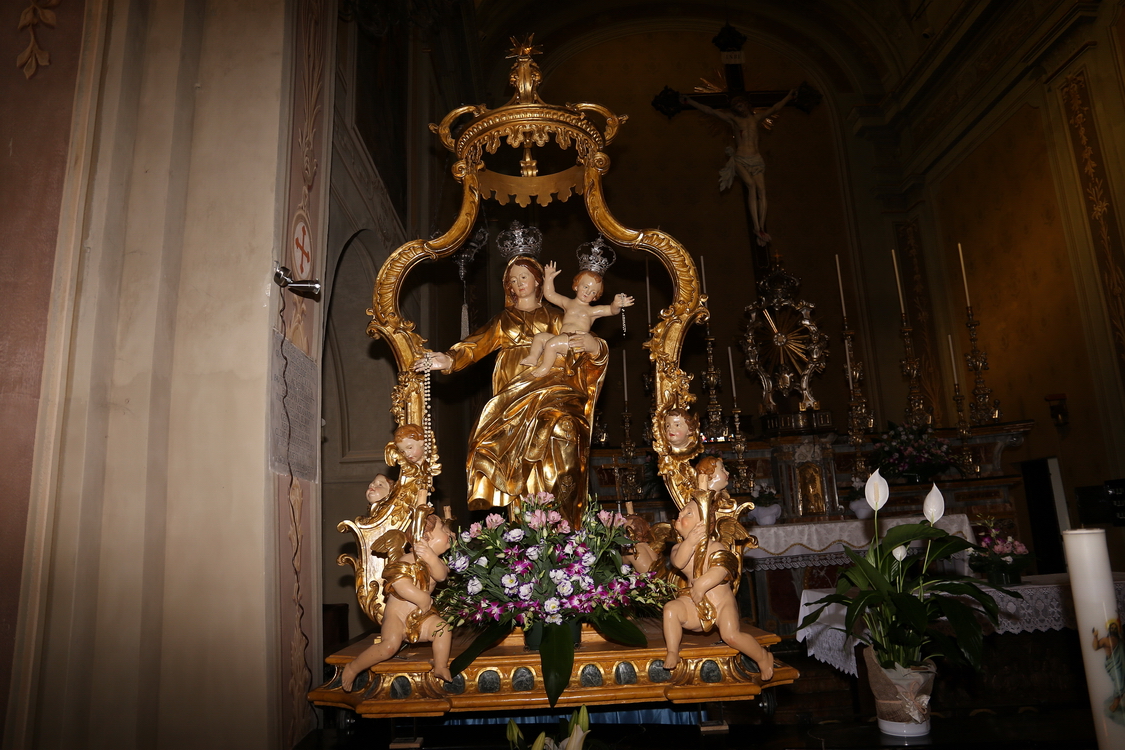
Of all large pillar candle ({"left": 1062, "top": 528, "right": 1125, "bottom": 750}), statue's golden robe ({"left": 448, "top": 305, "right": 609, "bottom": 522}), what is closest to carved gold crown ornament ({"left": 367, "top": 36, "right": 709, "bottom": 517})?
statue's golden robe ({"left": 448, "top": 305, "right": 609, "bottom": 522})

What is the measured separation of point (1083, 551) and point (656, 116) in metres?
9.95

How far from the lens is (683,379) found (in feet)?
13.9

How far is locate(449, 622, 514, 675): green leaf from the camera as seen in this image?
2971 mm

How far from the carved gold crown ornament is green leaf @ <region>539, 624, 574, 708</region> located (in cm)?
109

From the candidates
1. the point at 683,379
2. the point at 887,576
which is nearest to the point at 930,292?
the point at 683,379

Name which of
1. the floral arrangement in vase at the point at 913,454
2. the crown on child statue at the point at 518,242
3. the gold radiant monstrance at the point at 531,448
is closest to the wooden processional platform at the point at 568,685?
the gold radiant monstrance at the point at 531,448

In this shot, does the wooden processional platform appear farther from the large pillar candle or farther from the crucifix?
the crucifix

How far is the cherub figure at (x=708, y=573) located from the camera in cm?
308

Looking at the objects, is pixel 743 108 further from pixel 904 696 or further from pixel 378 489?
pixel 904 696

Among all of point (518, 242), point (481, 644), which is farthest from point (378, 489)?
point (518, 242)

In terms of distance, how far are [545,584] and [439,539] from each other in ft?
1.58

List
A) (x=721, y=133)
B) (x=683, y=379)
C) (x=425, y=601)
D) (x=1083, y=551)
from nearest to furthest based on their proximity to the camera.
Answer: (x=1083, y=551), (x=425, y=601), (x=683, y=379), (x=721, y=133)

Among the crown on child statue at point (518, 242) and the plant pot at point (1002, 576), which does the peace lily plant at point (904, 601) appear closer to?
the plant pot at point (1002, 576)

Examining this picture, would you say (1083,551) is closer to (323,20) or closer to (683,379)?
(683,379)
